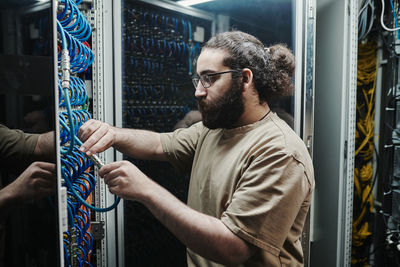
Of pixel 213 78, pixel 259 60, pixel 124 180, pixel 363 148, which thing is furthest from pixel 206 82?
pixel 363 148

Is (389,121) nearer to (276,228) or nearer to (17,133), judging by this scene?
(276,228)

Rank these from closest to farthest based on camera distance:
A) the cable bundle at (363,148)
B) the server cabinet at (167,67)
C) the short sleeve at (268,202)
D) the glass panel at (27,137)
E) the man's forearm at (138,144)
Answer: the glass panel at (27,137)
the short sleeve at (268,202)
the man's forearm at (138,144)
the server cabinet at (167,67)
the cable bundle at (363,148)

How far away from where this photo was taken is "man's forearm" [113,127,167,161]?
142 cm

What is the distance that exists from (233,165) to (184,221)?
29 cm

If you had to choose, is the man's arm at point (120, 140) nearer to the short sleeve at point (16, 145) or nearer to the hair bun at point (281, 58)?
the short sleeve at point (16, 145)

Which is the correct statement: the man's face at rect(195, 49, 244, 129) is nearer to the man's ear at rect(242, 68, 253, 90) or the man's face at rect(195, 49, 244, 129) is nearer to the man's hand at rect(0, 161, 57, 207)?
the man's ear at rect(242, 68, 253, 90)

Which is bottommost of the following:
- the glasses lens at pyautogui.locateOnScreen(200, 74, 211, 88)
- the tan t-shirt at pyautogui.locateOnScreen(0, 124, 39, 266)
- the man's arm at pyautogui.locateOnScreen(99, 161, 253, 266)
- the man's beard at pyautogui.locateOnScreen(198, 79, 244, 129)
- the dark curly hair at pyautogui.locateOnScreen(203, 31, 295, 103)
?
the man's arm at pyautogui.locateOnScreen(99, 161, 253, 266)

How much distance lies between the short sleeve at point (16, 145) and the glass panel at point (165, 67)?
3.68ft

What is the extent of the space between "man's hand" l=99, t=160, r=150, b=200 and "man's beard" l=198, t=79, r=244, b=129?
421 mm

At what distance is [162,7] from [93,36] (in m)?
0.50

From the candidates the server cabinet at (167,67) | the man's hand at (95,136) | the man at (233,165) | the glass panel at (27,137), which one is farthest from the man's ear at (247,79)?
the glass panel at (27,137)

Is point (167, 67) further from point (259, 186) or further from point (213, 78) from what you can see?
point (259, 186)

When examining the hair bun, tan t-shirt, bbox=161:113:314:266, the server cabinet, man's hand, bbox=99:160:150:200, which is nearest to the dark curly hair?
the hair bun

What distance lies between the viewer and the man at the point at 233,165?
3.41ft
